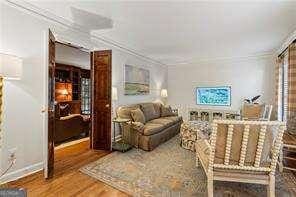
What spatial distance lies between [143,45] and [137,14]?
206cm

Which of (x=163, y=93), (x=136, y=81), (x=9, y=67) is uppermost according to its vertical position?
(x=136, y=81)

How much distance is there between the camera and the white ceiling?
2.91 meters

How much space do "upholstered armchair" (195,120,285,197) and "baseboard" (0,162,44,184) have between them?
2.55 metres

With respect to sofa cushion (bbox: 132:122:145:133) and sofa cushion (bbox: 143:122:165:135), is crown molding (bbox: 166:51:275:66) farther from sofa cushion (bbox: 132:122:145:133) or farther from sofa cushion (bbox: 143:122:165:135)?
sofa cushion (bbox: 132:122:145:133)

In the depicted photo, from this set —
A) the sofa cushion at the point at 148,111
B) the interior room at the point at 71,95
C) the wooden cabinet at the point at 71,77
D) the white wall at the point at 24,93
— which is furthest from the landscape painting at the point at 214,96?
the white wall at the point at 24,93

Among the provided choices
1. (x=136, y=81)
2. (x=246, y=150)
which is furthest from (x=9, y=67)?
(x=136, y=81)

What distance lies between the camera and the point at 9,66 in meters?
2.25

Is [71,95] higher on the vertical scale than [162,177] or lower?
higher

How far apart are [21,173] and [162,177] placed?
201 cm

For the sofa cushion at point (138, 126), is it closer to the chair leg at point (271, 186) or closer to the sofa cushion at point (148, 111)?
the sofa cushion at point (148, 111)

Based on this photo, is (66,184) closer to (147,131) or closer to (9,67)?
(9,67)

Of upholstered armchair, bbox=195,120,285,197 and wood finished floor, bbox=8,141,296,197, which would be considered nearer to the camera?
upholstered armchair, bbox=195,120,285,197

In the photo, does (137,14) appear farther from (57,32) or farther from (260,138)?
(260,138)

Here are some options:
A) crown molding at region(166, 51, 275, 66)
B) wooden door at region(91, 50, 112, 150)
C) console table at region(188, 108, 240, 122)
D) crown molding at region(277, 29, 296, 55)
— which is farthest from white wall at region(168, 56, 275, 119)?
wooden door at region(91, 50, 112, 150)
